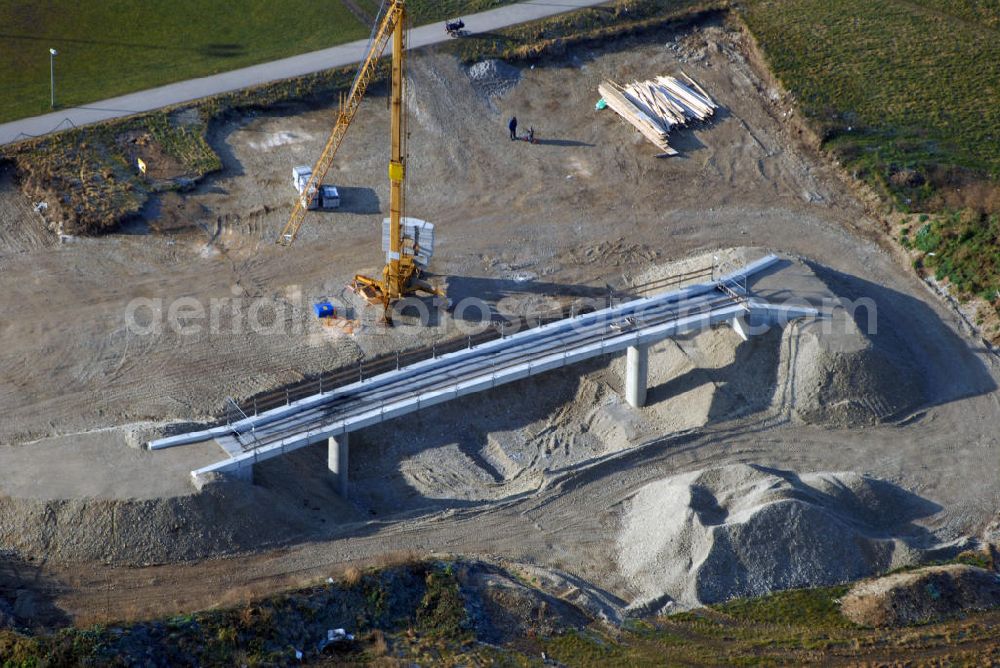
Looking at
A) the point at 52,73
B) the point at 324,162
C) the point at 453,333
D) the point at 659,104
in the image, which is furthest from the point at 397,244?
the point at 52,73

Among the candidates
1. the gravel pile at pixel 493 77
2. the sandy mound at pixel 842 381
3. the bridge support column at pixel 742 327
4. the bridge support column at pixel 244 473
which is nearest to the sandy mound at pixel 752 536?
the sandy mound at pixel 842 381

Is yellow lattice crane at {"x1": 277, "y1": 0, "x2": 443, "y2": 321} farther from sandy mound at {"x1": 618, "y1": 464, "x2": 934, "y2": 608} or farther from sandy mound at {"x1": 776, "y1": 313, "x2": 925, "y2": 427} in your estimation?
sandy mound at {"x1": 776, "y1": 313, "x2": 925, "y2": 427}

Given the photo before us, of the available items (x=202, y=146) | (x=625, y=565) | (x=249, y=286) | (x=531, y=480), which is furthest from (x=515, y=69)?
(x=625, y=565)

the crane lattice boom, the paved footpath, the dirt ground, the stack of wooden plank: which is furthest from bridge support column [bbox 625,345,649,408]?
the paved footpath

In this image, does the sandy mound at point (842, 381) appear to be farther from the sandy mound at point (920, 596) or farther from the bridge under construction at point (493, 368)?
the sandy mound at point (920, 596)

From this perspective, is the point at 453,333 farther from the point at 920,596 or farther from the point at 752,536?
the point at 920,596

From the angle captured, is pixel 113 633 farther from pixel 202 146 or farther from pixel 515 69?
pixel 515 69
